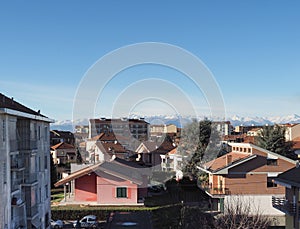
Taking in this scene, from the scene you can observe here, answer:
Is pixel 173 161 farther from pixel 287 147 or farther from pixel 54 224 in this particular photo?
pixel 54 224

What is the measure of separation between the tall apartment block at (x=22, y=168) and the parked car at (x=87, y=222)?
2.46 metres

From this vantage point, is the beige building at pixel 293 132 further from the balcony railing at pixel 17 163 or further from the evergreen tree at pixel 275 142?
the balcony railing at pixel 17 163

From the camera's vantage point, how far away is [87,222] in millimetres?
25641

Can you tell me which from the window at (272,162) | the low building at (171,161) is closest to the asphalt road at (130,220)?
the window at (272,162)

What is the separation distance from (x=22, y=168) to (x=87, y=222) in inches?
339

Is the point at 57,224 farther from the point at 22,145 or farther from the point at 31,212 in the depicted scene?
the point at 22,145

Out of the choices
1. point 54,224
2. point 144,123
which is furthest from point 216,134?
point 144,123

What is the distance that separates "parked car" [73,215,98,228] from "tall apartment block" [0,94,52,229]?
8.08 feet

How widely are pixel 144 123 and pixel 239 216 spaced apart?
6758 centimetres

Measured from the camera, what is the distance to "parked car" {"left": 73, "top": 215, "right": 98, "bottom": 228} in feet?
83.6

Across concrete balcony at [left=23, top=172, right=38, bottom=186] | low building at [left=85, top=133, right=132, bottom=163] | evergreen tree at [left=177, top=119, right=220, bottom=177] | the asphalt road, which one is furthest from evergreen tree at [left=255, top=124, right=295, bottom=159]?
concrete balcony at [left=23, top=172, right=38, bottom=186]

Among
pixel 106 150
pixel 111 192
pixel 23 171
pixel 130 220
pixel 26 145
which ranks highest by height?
pixel 26 145

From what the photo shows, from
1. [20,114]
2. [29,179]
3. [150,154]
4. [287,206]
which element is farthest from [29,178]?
[150,154]

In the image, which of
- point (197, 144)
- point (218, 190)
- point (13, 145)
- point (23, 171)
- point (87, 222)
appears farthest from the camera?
point (197, 144)
